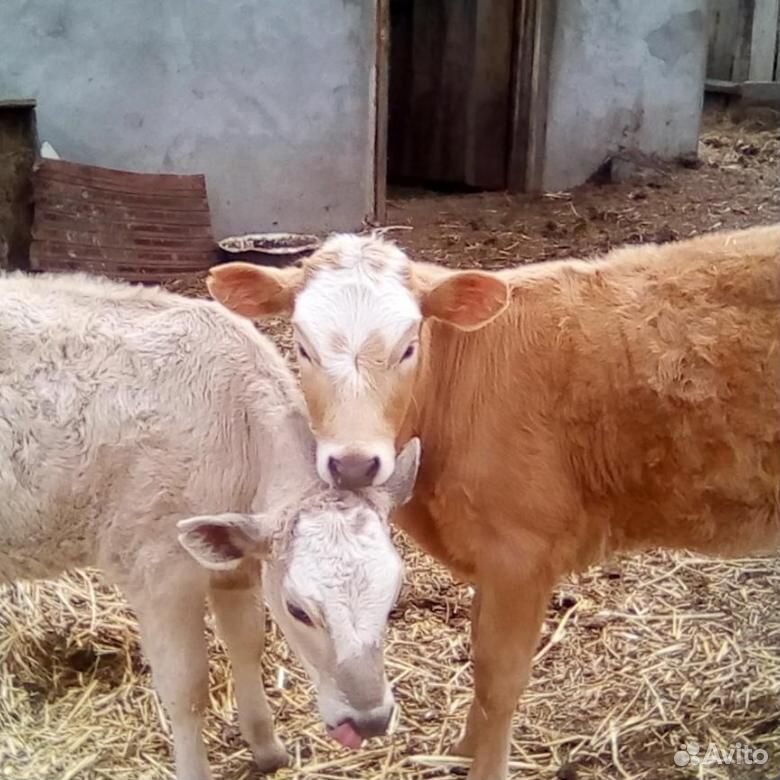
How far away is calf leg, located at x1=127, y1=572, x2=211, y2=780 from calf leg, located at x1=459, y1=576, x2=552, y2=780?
790 millimetres

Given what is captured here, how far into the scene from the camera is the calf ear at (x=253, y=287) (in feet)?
10.8

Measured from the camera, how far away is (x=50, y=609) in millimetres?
4324

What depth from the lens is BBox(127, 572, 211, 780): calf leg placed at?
10.7 feet

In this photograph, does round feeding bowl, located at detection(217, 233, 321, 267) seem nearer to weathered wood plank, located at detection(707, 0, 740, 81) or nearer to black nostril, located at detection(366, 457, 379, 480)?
black nostril, located at detection(366, 457, 379, 480)

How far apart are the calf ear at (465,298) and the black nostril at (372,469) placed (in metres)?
0.61

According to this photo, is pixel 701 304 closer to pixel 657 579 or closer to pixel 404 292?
pixel 404 292

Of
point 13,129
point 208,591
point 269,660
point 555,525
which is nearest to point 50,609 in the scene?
point 269,660

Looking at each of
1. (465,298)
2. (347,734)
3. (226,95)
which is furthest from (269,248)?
(347,734)

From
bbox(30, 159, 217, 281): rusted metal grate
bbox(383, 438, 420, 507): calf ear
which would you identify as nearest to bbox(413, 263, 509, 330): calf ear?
bbox(383, 438, 420, 507): calf ear

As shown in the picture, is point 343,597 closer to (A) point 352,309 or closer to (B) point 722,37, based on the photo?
(A) point 352,309

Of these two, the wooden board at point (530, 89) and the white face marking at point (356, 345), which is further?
the wooden board at point (530, 89)

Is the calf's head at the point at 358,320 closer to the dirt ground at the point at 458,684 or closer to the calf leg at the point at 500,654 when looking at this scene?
the calf leg at the point at 500,654

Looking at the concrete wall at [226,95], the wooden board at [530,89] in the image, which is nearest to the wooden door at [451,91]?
the wooden board at [530,89]

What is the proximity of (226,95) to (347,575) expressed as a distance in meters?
4.79
